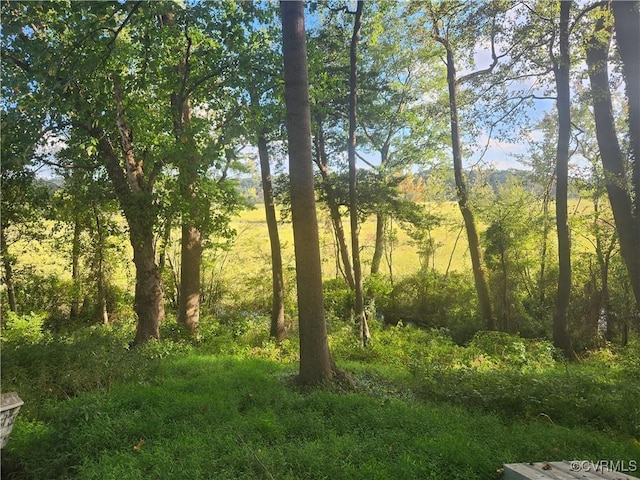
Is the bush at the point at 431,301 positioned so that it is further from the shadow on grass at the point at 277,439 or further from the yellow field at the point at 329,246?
the shadow on grass at the point at 277,439

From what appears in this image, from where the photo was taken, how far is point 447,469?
351 centimetres

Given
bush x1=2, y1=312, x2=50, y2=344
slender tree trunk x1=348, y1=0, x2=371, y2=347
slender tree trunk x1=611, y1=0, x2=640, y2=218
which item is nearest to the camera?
slender tree trunk x1=611, y1=0, x2=640, y2=218

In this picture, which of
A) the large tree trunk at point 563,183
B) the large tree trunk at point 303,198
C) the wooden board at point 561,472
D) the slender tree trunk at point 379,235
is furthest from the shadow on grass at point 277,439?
the slender tree trunk at point 379,235

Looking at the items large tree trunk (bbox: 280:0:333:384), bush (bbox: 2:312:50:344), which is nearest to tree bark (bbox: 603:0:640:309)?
large tree trunk (bbox: 280:0:333:384)

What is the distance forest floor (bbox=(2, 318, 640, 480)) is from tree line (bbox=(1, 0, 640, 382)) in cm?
113

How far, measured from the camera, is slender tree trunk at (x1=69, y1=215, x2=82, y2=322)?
1200 centimetres

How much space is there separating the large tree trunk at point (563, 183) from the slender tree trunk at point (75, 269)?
41.9ft

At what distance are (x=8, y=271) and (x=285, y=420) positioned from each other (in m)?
10.1

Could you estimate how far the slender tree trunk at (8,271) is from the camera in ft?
31.3

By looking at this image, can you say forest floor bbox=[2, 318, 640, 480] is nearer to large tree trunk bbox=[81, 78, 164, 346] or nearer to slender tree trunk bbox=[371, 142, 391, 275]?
large tree trunk bbox=[81, 78, 164, 346]

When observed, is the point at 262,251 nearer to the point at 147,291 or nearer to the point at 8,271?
the point at 147,291

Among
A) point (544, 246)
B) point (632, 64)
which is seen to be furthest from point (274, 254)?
point (544, 246)

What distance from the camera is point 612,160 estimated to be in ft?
26.1

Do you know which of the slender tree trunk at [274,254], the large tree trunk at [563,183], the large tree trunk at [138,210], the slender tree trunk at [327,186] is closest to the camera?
the large tree trunk at [138,210]
